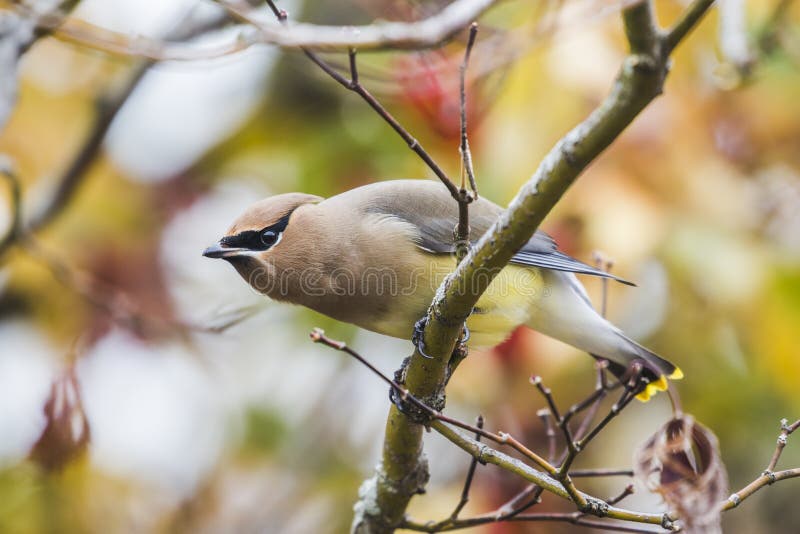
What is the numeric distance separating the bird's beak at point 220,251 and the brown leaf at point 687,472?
5.85ft

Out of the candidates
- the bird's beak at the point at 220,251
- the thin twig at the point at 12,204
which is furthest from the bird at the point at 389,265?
the thin twig at the point at 12,204

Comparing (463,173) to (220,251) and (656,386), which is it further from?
(656,386)

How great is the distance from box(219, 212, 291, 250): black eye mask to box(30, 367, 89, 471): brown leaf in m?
0.75

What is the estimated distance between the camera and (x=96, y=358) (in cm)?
519

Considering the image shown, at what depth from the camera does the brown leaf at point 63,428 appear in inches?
122

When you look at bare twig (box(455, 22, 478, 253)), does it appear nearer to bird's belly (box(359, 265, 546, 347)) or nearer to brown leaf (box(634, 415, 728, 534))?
brown leaf (box(634, 415, 728, 534))

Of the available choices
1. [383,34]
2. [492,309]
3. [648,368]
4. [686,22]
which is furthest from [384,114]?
[648,368]

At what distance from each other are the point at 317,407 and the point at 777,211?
312cm

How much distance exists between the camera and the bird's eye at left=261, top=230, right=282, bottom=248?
356cm

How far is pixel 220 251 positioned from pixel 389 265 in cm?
66

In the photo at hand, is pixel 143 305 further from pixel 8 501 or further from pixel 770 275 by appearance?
pixel 770 275

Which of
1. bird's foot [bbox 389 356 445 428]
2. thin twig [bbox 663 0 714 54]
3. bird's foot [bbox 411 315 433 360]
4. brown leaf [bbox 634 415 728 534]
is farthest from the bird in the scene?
thin twig [bbox 663 0 714 54]

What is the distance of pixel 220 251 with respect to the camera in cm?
339

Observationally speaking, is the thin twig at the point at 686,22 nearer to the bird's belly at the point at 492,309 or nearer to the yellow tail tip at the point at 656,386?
the bird's belly at the point at 492,309
